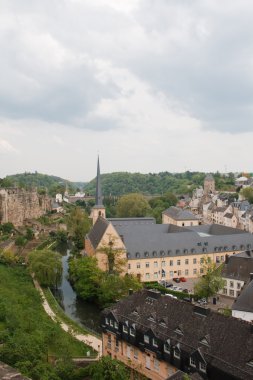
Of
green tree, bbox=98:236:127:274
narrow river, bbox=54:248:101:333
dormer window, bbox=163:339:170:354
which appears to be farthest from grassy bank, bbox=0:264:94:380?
green tree, bbox=98:236:127:274

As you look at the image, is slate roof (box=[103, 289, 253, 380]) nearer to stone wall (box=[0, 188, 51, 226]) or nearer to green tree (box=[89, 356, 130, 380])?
green tree (box=[89, 356, 130, 380])

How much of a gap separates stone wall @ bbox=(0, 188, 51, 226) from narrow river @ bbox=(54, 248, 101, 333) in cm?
3617

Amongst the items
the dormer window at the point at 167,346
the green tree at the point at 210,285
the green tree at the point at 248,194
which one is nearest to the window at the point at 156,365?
the dormer window at the point at 167,346

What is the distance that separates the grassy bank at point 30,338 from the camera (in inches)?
857

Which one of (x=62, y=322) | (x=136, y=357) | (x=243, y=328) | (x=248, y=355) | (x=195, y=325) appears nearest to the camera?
(x=248, y=355)

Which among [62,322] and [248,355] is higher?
[248,355]

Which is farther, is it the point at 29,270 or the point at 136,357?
the point at 29,270

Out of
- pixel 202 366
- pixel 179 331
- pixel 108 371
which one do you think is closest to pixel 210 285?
pixel 179 331

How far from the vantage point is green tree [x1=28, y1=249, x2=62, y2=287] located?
163 feet

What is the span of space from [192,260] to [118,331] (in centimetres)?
2924

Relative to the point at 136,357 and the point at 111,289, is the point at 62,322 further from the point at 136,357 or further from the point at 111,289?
the point at 136,357

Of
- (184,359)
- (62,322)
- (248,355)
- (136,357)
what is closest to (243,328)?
(248,355)

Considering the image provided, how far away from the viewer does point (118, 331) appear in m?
28.7

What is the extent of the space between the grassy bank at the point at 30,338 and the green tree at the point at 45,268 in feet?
11.7
